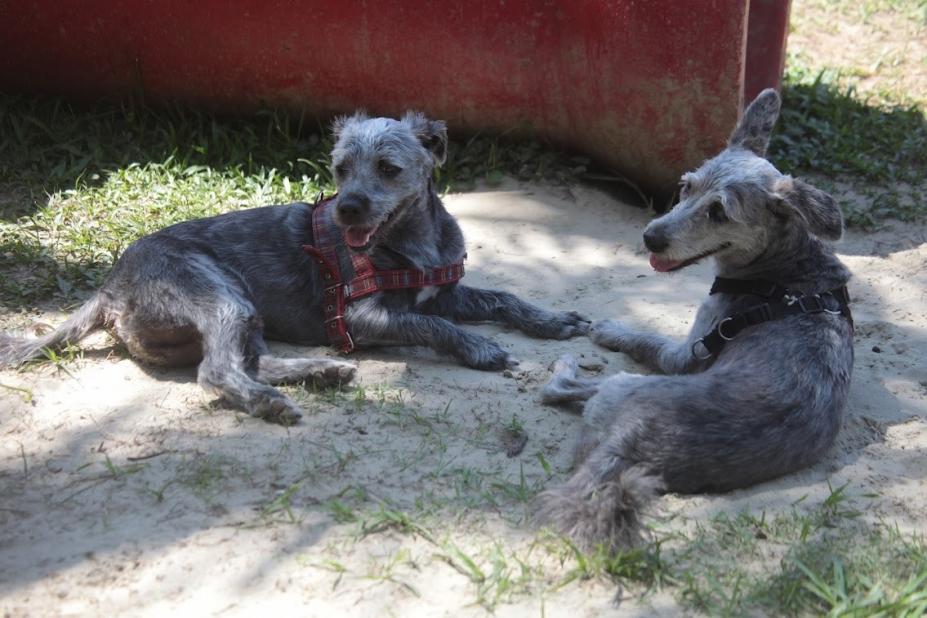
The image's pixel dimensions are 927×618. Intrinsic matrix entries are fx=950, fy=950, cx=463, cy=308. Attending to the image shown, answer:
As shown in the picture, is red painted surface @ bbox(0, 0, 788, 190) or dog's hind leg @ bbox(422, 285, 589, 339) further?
red painted surface @ bbox(0, 0, 788, 190)

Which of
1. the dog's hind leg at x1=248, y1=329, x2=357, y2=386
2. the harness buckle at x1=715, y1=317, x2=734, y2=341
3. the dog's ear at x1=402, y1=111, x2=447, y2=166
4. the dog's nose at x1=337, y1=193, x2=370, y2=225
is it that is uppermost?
the dog's ear at x1=402, y1=111, x2=447, y2=166

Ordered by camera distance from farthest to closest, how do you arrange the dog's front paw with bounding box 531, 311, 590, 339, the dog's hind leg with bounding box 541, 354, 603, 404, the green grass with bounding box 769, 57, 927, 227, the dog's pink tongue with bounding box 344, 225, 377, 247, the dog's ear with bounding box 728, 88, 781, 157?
the green grass with bounding box 769, 57, 927, 227 < the dog's front paw with bounding box 531, 311, 590, 339 < the dog's pink tongue with bounding box 344, 225, 377, 247 < the dog's ear with bounding box 728, 88, 781, 157 < the dog's hind leg with bounding box 541, 354, 603, 404

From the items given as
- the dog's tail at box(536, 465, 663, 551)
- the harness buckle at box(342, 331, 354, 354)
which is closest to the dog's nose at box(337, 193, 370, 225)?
the harness buckle at box(342, 331, 354, 354)

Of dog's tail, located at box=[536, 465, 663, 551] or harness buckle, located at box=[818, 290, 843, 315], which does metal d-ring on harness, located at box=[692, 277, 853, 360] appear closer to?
harness buckle, located at box=[818, 290, 843, 315]

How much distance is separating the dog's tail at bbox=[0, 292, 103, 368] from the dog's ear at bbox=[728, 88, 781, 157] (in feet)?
10.7

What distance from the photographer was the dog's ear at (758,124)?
183 inches

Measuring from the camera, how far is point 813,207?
4039 millimetres

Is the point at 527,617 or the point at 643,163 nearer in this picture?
the point at 527,617

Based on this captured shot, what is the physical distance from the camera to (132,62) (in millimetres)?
6977

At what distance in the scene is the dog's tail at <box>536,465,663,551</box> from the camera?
3.15 m

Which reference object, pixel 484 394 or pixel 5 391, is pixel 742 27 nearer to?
pixel 484 394

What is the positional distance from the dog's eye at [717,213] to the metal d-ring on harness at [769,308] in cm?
30

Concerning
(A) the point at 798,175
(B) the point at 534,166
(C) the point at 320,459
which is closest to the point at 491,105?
(B) the point at 534,166

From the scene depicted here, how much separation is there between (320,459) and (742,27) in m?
3.81
